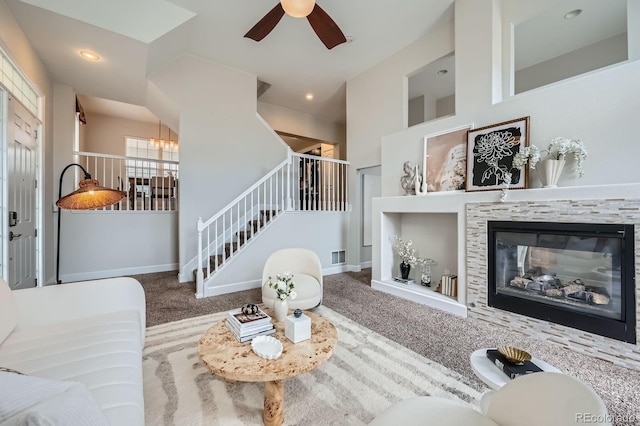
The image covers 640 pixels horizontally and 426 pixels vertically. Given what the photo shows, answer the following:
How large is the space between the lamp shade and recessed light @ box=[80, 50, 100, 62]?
100.0 inches

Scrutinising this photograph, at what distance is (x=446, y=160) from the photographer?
3623 millimetres

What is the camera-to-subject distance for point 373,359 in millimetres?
2121

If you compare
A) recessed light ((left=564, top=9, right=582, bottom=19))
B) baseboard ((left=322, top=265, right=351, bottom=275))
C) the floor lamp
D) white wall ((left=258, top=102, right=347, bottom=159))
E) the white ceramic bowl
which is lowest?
baseboard ((left=322, top=265, right=351, bottom=275))

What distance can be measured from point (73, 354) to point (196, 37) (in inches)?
174

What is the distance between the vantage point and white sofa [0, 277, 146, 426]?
Result: 0.64 m

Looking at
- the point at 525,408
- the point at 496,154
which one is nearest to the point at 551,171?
the point at 496,154

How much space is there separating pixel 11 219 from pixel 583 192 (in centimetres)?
570

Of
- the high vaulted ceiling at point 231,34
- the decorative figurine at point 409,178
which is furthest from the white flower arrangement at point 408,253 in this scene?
the high vaulted ceiling at point 231,34

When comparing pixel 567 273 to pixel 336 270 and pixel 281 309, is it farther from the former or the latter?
pixel 336 270

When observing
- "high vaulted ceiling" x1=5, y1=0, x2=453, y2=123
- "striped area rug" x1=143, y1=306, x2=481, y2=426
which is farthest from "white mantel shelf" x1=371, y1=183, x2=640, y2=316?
"high vaulted ceiling" x1=5, y1=0, x2=453, y2=123

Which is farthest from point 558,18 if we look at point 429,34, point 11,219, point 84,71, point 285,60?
point 11,219

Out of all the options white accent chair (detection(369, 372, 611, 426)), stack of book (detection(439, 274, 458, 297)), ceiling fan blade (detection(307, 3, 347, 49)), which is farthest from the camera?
stack of book (detection(439, 274, 458, 297))

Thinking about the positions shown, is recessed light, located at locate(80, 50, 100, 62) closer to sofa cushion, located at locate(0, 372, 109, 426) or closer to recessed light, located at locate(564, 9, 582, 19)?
sofa cushion, located at locate(0, 372, 109, 426)

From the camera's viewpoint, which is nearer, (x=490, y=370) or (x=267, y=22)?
(x=490, y=370)
